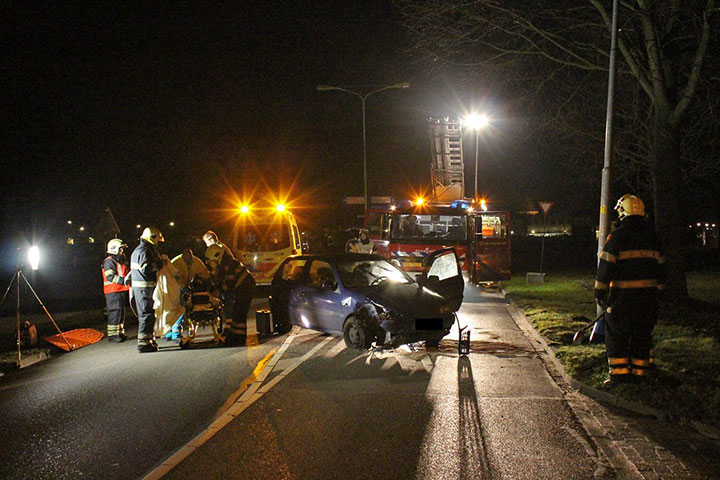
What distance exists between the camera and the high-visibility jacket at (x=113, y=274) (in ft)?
34.0

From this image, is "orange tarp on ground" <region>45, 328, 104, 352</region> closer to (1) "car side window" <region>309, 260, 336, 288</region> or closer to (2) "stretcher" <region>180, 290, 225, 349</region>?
(2) "stretcher" <region>180, 290, 225, 349</region>

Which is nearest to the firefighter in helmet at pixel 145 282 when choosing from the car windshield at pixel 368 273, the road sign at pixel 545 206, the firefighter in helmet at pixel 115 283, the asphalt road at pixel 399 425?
the firefighter in helmet at pixel 115 283

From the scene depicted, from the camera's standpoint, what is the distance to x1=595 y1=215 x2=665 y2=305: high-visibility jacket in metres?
6.85

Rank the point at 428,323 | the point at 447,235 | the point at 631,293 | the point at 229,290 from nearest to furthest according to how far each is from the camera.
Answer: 1. the point at 631,293
2. the point at 428,323
3. the point at 229,290
4. the point at 447,235

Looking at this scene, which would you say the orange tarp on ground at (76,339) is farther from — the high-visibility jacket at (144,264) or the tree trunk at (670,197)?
the tree trunk at (670,197)

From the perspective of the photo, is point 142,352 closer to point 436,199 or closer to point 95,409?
point 95,409

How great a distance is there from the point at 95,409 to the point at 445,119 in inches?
670

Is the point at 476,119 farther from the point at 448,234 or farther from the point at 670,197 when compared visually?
the point at 670,197

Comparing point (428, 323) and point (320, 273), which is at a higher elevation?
point (320, 273)

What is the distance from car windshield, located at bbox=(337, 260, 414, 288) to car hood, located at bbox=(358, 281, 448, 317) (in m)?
0.28

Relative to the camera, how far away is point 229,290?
10.1 meters

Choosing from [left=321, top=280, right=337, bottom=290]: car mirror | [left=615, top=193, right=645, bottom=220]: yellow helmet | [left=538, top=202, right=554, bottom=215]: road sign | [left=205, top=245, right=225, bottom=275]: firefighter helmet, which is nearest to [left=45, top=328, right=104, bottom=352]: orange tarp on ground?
[left=205, top=245, right=225, bottom=275]: firefighter helmet

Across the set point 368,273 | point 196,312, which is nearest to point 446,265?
point 368,273

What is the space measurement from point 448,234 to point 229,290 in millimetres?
9472
